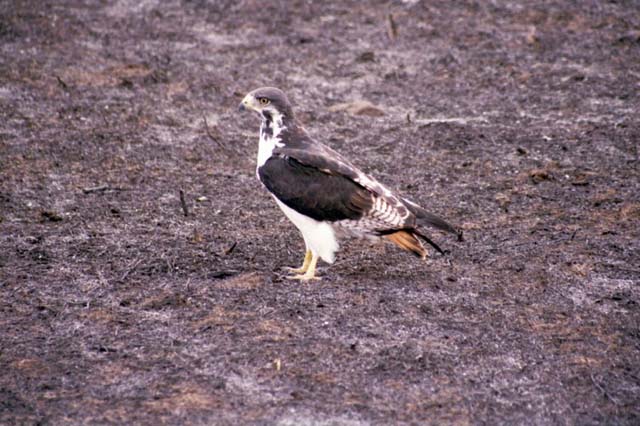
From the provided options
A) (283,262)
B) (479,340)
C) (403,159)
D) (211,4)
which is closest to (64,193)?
(283,262)

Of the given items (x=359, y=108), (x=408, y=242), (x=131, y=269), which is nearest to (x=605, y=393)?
(x=408, y=242)

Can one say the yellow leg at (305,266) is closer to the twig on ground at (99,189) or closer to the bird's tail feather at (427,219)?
the bird's tail feather at (427,219)

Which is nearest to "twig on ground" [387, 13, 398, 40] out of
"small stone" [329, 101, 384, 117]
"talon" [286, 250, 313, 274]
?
"small stone" [329, 101, 384, 117]

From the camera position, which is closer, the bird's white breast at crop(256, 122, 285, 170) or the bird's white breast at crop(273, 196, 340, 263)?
the bird's white breast at crop(273, 196, 340, 263)

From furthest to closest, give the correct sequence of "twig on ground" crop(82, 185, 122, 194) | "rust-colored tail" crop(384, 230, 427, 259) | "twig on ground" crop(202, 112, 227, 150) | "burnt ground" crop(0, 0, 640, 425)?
"twig on ground" crop(202, 112, 227, 150) < "twig on ground" crop(82, 185, 122, 194) < "rust-colored tail" crop(384, 230, 427, 259) < "burnt ground" crop(0, 0, 640, 425)

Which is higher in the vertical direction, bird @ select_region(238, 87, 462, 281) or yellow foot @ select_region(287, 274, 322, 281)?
bird @ select_region(238, 87, 462, 281)

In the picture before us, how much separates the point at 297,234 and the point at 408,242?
1295mm

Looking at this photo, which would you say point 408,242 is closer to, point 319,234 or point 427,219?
point 427,219

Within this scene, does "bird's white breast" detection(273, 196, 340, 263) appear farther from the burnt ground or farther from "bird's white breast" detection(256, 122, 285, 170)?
"bird's white breast" detection(256, 122, 285, 170)

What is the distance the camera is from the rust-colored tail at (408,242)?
7.03m

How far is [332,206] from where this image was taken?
23.2ft

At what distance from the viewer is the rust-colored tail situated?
7027 millimetres

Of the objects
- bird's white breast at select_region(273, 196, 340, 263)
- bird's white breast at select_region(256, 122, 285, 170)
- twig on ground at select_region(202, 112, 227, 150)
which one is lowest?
twig on ground at select_region(202, 112, 227, 150)

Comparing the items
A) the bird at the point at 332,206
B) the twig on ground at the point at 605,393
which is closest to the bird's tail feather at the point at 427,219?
the bird at the point at 332,206
